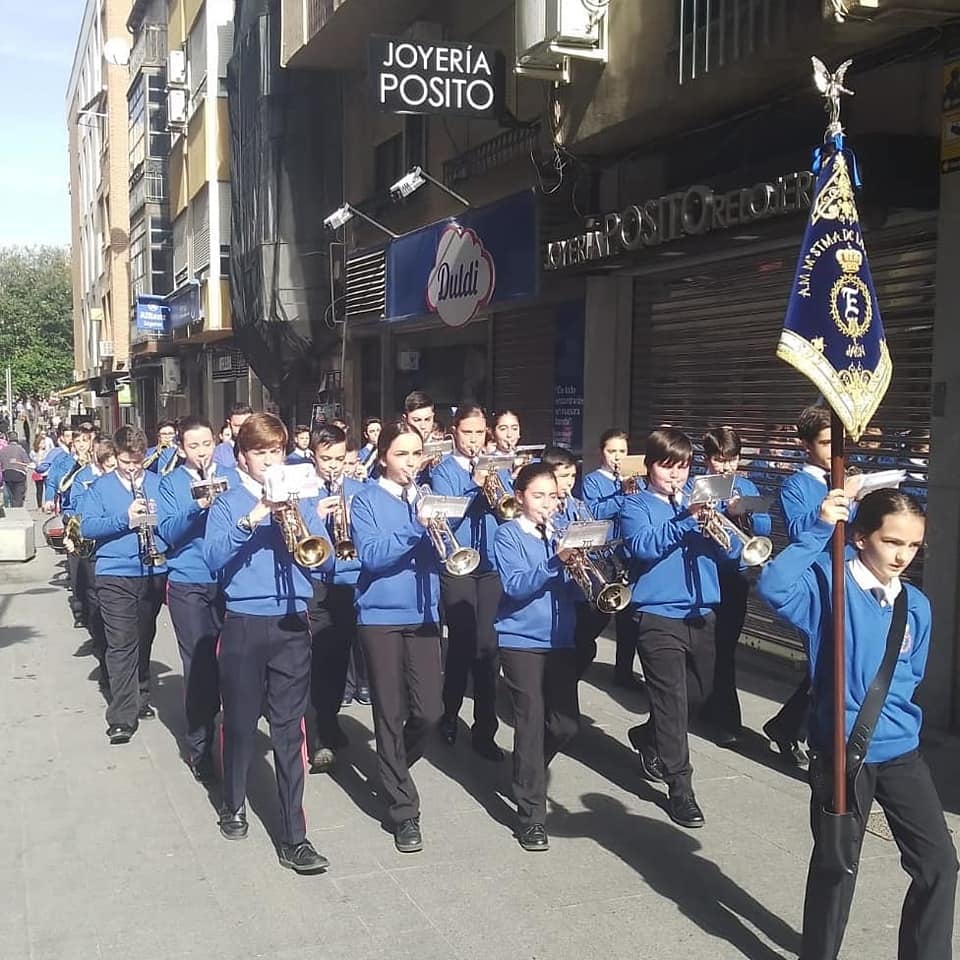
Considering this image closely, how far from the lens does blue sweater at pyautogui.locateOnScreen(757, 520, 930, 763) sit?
363 cm

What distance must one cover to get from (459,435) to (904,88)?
3.80 m

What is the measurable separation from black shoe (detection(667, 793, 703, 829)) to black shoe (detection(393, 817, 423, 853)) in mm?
1268

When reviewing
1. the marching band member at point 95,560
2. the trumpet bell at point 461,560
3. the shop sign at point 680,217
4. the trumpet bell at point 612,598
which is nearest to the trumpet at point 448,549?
the trumpet bell at point 461,560

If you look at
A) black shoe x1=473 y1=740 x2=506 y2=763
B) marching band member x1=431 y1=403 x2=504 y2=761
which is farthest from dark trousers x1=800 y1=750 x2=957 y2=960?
marching band member x1=431 y1=403 x2=504 y2=761

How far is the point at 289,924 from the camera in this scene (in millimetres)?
4352

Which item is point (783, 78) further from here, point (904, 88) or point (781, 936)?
point (781, 936)

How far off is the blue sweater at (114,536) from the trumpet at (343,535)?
1.83 meters

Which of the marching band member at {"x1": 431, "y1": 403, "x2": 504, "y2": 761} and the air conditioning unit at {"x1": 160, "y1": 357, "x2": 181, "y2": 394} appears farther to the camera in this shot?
the air conditioning unit at {"x1": 160, "y1": 357, "x2": 181, "y2": 394}

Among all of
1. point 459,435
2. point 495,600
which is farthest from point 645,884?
point 459,435

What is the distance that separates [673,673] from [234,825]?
2224 millimetres

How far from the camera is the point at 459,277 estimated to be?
12.7 meters

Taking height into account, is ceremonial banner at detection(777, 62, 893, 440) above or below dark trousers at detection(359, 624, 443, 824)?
above

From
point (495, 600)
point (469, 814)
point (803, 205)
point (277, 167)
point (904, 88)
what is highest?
point (277, 167)

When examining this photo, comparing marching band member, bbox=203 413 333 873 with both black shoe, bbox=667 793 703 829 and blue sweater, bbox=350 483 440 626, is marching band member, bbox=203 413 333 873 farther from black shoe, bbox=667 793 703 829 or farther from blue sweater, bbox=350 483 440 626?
black shoe, bbox=667 793 703 829
